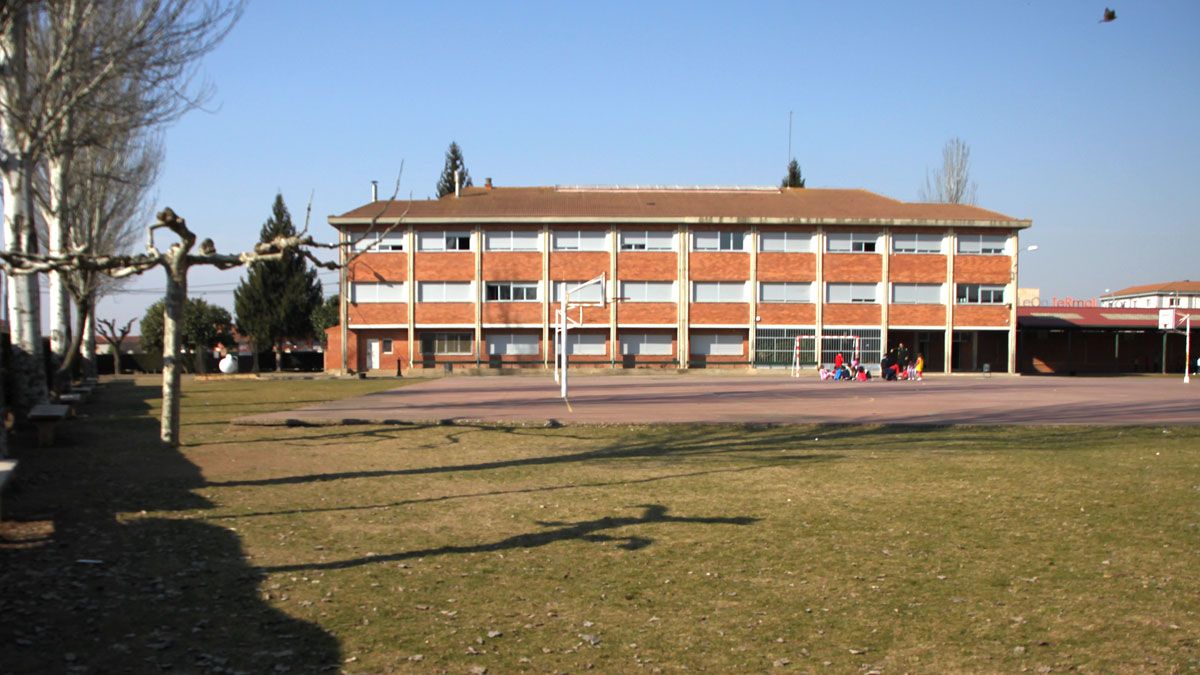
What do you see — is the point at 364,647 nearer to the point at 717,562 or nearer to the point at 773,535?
the point at 717,562

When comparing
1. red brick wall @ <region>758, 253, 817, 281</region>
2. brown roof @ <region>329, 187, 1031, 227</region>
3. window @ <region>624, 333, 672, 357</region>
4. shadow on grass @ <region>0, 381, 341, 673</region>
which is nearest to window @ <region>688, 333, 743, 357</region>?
window @ <region>624, 333, 672, 357</region>

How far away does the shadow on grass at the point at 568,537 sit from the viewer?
7.21 meters

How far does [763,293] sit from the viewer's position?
188 ft

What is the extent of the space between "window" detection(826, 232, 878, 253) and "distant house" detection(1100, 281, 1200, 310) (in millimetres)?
37799

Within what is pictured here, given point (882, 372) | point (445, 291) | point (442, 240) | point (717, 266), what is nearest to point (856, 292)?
point (717, 266)

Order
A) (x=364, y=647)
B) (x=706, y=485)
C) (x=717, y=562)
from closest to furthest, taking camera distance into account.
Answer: (x=364, y=647), (x=717, y=562), (x=706, y=485)

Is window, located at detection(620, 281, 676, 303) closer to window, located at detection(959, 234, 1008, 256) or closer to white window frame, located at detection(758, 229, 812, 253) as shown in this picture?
white window frame, located at detection(758, 229, 812, 253)

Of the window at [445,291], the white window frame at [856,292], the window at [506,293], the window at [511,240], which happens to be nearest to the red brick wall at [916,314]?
the white window frame at [856,292]

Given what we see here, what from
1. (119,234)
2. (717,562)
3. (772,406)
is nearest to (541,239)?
(119,234)

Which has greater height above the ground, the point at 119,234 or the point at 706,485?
the point at 119,234

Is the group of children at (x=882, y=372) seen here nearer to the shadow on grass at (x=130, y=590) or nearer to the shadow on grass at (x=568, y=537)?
the shadow on grass at (x=568, y=537)

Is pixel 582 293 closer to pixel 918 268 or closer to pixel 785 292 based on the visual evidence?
pixel 785 292

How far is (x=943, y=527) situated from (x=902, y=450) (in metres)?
6.62

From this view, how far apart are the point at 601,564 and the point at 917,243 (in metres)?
55.7
